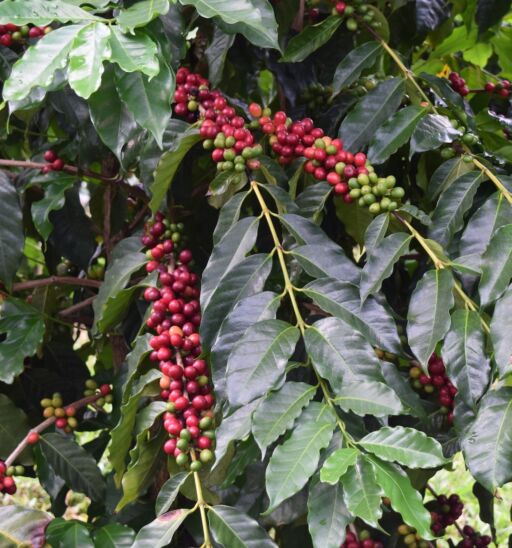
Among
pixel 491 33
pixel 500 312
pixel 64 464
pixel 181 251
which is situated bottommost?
pixel 64 464

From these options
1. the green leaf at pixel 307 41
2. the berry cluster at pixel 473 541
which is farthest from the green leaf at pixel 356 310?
the berry cluster at pixel 473 541

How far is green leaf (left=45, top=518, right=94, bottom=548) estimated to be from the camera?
0.98 metres

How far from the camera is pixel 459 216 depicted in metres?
1.00

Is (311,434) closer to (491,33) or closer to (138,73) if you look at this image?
(138,73)

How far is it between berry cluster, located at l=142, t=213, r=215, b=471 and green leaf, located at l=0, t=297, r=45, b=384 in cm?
26

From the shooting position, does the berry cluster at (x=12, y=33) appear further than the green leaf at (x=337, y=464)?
Yes

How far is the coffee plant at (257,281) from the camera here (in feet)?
2.63

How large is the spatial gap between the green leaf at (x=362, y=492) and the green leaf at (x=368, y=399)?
5cm

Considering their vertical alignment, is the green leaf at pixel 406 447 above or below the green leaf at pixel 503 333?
below

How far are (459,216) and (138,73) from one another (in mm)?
453

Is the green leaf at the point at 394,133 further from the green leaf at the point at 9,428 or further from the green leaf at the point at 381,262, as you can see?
the green leaf at the point at 9,428

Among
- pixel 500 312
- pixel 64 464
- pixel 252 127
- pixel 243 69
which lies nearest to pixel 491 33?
pixel 243 69

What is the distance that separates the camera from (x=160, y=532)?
0.87m

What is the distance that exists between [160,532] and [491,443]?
0.39 metres
